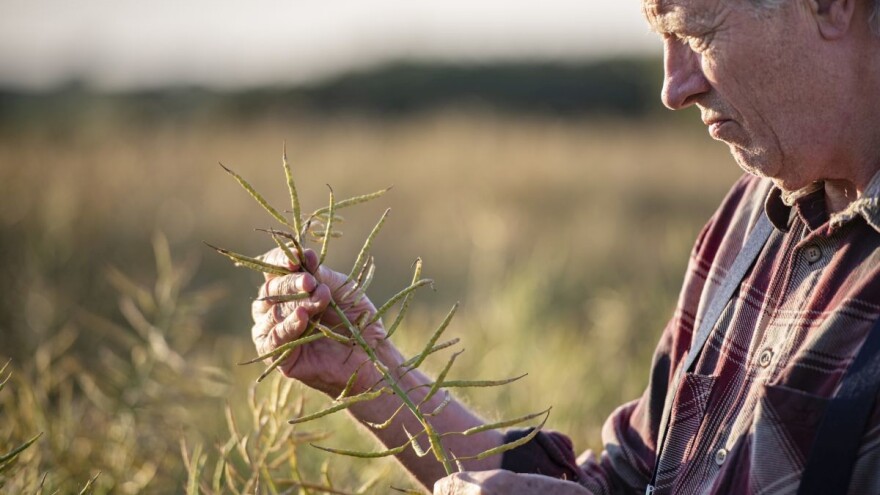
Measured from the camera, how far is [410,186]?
1079 cm

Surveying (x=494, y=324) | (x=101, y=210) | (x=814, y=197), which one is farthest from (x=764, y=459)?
(x=101, y=210)

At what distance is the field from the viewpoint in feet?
8.84

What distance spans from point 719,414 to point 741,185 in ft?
1.56

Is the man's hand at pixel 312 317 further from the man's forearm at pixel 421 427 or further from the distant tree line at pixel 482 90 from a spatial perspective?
the distant tree line at pixel 482 90

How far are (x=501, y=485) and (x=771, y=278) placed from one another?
55 centimetres

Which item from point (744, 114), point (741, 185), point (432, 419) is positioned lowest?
point (432, 419)

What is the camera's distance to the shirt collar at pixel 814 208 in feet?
5.05

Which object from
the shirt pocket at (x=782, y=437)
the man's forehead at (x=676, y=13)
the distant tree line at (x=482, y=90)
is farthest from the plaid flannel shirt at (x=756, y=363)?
the distant tree line at (x=482, y=90)

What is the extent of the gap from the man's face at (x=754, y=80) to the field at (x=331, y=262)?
89cm

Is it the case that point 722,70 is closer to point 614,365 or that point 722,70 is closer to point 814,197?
point 814,197

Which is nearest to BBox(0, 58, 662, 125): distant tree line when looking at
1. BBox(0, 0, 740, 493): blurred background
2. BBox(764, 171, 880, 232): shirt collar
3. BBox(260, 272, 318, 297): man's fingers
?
BBox(0, 0, 740, 493): blurred background

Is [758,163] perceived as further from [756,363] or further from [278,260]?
[278,260]

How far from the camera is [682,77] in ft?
5.56

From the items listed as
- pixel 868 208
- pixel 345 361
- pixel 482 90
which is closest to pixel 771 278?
pixel 868 208
